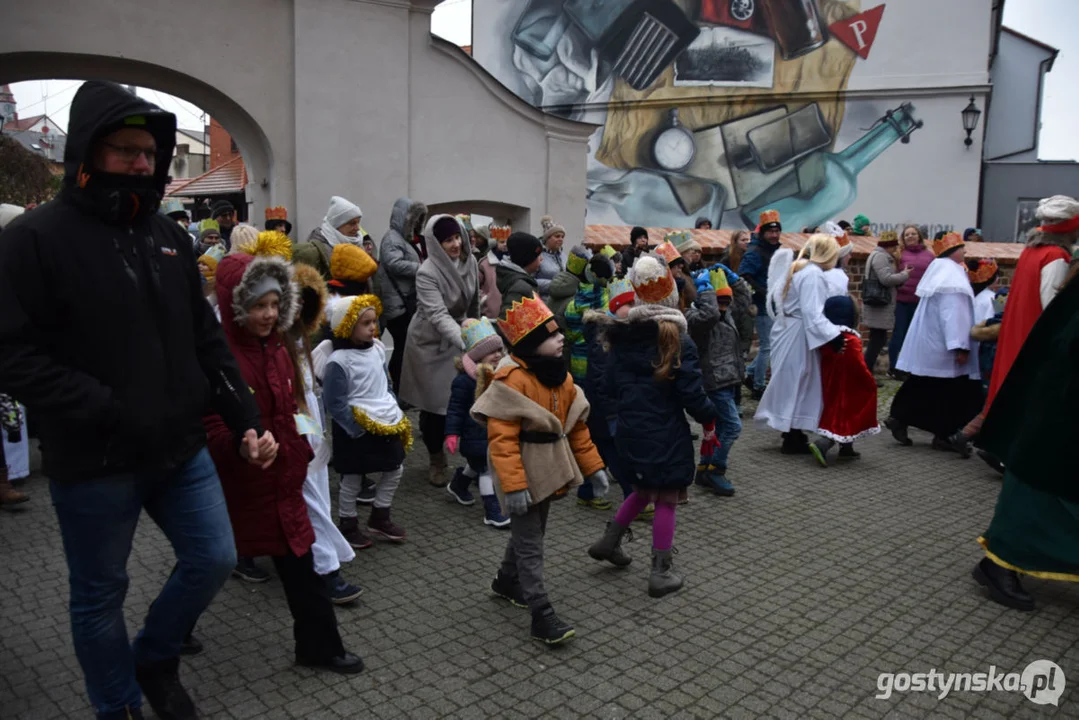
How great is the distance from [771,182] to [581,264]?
22.8 m

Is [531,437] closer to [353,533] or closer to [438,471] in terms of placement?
[353,533]

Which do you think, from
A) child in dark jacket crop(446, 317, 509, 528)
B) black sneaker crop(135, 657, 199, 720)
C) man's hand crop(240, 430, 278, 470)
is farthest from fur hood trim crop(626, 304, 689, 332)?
black sneaker crop(135, 657, 199, 720)

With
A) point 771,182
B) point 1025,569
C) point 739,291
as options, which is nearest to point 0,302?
point 1025,569

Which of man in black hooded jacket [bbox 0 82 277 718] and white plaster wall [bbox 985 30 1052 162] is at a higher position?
white plaster wall [bbox 985 30 1052 162]

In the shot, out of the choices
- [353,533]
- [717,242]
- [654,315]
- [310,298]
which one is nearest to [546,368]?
[654,315]

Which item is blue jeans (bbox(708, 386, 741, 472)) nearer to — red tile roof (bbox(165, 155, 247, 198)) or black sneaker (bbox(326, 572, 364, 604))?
black sneaker (bbox(326, 572, 364, 604))

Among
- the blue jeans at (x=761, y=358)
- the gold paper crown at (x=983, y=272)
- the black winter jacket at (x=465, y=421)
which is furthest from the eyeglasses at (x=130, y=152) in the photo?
the blue jeans at (x=761, y=358)

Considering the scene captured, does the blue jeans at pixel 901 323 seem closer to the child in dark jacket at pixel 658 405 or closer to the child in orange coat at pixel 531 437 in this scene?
the child in dark jacket at pixel 658 405

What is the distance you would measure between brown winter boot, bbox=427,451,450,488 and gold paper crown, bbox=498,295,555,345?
2808mm

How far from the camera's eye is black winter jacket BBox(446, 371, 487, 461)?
5.60m

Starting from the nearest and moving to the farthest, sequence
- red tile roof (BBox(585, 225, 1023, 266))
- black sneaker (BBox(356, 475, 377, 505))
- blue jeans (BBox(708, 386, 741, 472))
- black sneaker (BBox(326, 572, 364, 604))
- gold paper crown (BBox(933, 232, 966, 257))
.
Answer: black sneaker (BBox(326, 572, 364, 604)) → black sneaker (BBox(356, 475, 377, 505)) → blue jeans (BBox(708, 386, 741, 472)) → gold paper crown (BBox(933, 232, 966, 257)) → red tile roof (BBox(585, 225, 1023, 266))

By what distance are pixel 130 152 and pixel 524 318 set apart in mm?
1898

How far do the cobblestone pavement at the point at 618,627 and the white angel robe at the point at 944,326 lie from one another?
2.22 meters

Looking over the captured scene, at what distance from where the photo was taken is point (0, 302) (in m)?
2.60
